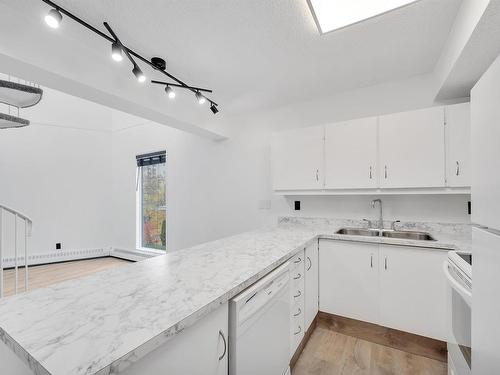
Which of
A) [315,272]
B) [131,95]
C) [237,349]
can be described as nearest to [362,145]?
[315,272]

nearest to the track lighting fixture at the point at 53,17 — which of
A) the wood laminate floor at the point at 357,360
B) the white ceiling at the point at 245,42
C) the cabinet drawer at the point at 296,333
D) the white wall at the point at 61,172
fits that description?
the white ceiling at the point at 245,42

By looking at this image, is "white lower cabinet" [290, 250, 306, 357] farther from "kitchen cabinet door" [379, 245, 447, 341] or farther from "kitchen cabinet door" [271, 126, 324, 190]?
"kitchen cabinet door" [271, 126, 324, 190]

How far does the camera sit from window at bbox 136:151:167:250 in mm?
4414

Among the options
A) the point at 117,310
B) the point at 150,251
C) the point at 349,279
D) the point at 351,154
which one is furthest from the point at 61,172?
the point at 349,279

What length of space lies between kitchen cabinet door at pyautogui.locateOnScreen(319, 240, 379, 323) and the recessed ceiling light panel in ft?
5.78

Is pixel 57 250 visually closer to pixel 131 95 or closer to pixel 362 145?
pixel 131 95

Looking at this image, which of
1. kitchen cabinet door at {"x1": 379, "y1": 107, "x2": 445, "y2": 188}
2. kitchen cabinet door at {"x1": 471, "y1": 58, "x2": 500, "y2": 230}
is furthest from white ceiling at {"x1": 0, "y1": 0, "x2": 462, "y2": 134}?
kitchen cabinet door at {"x1": 471, "y1": 58, "x2": 500, "y2": 230}

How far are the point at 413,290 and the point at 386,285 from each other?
19 centimetres

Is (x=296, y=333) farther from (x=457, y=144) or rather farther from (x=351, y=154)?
(x=457, y=144)

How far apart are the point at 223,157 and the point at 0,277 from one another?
2768 mm

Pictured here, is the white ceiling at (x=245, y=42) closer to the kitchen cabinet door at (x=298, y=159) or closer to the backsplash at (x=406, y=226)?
the kitchen cabinet door at (x=298, y=159)

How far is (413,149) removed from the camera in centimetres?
208

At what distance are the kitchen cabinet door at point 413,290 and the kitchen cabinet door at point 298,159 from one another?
3.22ft

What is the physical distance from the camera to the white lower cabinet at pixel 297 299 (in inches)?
65.5
